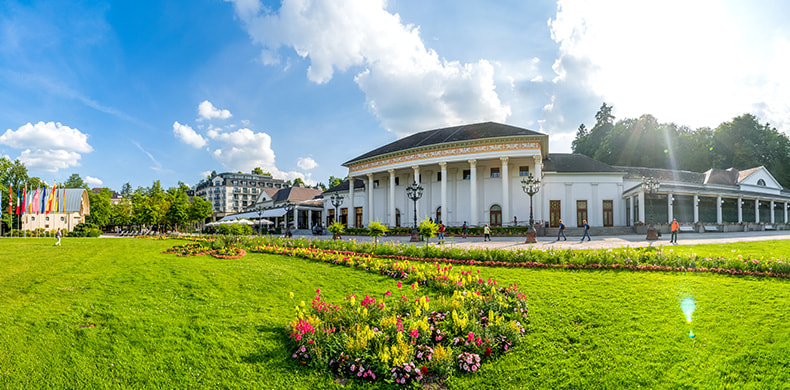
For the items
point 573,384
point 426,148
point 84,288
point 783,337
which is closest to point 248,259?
point 84,288

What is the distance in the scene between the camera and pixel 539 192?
34875mm

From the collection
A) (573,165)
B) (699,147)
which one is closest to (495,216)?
(573,165)

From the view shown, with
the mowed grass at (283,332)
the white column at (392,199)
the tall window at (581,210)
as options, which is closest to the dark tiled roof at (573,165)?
the tall window at (581,210)

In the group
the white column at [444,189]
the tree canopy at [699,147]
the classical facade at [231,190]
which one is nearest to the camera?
the white column at [444,189]

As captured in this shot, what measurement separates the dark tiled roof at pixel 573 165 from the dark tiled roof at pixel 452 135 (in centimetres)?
679

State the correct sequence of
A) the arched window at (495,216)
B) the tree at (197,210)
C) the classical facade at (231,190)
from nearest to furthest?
1. the arched window at (495,216)
2. the tree at (197,210)
3. the classical facade at (231,190)

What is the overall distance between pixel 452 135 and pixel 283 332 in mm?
33805

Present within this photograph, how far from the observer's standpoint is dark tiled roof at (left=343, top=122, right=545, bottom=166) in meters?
33.7

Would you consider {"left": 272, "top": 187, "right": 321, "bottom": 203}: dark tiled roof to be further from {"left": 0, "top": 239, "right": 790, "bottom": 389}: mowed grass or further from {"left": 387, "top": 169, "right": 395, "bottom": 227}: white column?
{"left": 0, "top": 239, "right": 790, "bottom": 389}: mowed grass

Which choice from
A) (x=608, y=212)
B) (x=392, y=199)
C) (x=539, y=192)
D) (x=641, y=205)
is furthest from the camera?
(x=392, y=199)

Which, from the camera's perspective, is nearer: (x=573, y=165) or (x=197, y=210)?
(x=573, y=165)

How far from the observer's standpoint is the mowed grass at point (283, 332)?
4484 mm

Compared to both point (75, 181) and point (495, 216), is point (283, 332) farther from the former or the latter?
point (75, 181)

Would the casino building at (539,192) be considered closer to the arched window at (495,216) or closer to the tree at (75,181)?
the arched window at (495,216)
